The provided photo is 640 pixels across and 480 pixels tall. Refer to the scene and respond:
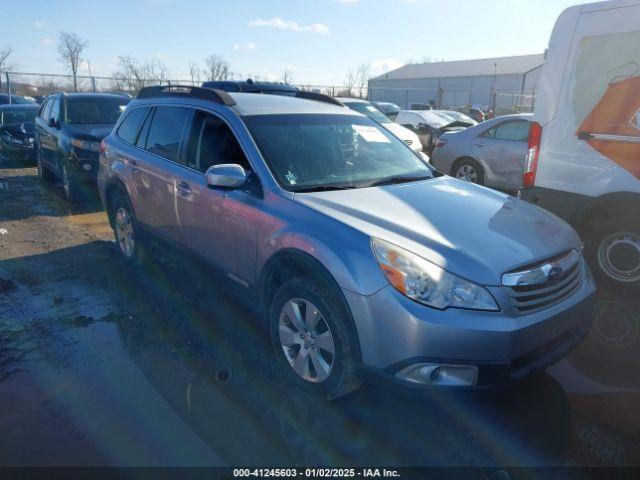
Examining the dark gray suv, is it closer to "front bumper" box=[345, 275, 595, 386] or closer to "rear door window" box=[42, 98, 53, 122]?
"front bumper" box=[345, 275, 595, 386]

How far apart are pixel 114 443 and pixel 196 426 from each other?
0.44m

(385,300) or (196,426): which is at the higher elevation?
(385,300)

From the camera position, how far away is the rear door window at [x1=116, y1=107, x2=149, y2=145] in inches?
203

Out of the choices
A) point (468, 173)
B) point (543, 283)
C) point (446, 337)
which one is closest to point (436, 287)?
point (446, 337)

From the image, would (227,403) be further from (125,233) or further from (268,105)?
(125,233)

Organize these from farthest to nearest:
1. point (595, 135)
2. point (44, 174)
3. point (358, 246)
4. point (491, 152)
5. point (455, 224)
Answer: point (44, 174) < point (491, 152) < point (595, 135) < point (455, 224) < point (358, 246)

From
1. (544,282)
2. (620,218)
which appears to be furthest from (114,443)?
(620,218)

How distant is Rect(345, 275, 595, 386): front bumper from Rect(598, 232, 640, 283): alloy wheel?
2.44 metres

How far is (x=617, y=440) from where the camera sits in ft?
9.10

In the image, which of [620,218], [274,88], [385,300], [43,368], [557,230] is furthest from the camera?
[274,88]

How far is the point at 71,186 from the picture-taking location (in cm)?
845

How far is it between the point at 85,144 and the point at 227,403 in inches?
265

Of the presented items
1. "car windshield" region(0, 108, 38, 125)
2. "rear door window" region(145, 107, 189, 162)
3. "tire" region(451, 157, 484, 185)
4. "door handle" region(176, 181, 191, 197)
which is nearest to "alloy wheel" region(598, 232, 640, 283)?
"door handle" region(176, 181, 191, 197)

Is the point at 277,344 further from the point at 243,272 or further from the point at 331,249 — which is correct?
the point at 331,249
